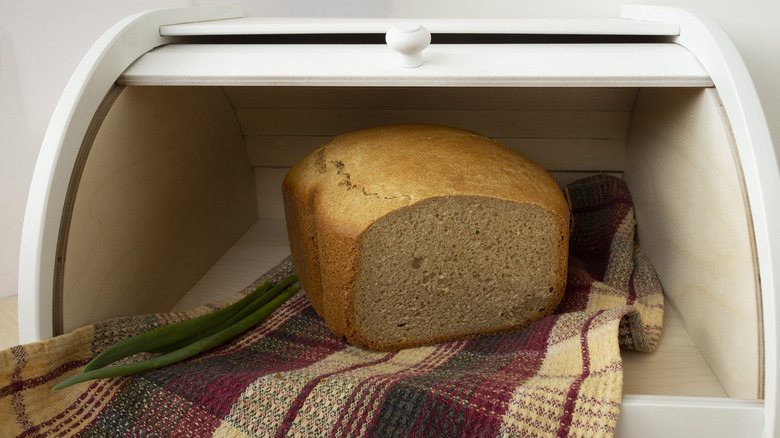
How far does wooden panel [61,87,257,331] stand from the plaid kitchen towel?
87 mm

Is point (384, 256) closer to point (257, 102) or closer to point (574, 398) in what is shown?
point (574, 398)

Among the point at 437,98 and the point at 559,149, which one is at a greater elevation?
the point at 437,98

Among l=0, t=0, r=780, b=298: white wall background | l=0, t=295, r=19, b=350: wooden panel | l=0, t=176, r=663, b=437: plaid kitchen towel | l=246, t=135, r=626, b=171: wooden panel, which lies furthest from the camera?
l=246, t=135, r=626, b=171: wooden panel

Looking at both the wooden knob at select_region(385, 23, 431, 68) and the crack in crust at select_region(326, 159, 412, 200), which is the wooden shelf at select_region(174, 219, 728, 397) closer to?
the crack in crust at select_region(326, 159, 412, 200)

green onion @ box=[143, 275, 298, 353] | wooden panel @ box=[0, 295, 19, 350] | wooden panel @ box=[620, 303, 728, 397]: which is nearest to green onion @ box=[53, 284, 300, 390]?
green onion @ box=[143, 275, 298, 353]

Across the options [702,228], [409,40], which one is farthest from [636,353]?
[409,40]

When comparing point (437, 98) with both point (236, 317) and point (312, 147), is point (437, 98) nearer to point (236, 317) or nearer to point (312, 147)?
point (312, 147)

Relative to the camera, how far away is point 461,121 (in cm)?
143

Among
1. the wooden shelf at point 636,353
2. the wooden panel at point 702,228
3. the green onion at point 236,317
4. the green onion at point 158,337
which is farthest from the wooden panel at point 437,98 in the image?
the green onion at point 158,337

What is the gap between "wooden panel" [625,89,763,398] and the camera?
79cm

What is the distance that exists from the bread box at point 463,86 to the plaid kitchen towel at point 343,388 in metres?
0.05

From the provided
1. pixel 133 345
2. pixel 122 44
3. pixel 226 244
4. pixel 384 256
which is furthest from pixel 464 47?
pixel 226 244

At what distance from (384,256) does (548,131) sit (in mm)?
682

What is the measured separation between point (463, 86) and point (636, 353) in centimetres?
51
